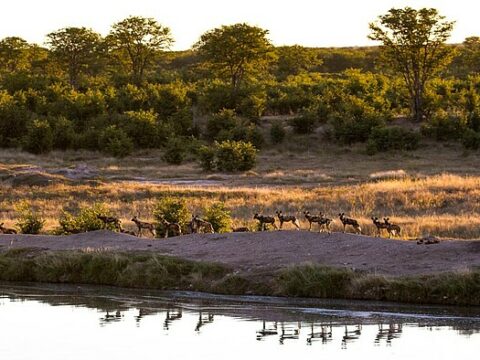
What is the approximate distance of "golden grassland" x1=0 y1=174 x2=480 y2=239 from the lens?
3775 cm

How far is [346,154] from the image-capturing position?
73812mm

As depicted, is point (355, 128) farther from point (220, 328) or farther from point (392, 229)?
point (220, 328)

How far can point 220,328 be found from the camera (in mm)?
20438

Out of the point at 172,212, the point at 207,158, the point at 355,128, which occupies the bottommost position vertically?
the point at 207,158

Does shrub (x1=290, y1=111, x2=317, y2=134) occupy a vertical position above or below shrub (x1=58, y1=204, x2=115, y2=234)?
above

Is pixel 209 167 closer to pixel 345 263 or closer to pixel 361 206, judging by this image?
pixel 361 206

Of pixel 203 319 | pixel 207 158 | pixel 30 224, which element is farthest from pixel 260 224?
pixel 207 158

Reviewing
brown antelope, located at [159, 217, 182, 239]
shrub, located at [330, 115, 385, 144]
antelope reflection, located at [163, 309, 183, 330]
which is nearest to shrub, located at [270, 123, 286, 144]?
shrub, located at [330, 115, 385, 144]

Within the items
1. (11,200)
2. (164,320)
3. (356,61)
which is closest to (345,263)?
(164,320)

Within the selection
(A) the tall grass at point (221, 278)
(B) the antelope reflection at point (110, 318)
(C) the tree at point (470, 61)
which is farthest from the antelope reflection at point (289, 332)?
(C) the tree at point (470, 61)

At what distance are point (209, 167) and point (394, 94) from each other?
1313 inches

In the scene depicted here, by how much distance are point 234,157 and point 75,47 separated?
44.5 metres

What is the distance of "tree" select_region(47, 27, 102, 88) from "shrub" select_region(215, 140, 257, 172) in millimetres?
42807

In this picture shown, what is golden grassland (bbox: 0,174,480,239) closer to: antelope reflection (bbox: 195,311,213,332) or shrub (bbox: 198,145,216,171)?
shrub (bbox: 198,145,216,171)
